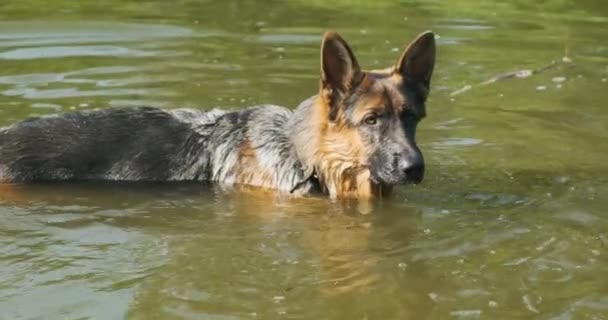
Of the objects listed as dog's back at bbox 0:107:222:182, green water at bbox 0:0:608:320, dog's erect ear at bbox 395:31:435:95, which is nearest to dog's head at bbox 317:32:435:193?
dog's erect ear at bbox 395:31:435:95

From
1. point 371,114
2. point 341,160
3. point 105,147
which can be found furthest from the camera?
point 105,147

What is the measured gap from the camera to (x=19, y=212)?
313 inches

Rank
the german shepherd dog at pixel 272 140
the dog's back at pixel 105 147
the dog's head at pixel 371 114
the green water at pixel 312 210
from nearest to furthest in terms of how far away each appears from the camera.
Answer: the green water at pixel 312 210, the dog's head at pixel 371 114, the german shepherd dog at pixel 272 140, the dog's back at pixel 105 147

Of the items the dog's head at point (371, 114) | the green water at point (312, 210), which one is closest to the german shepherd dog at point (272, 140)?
the dog's head at point (371, 114)

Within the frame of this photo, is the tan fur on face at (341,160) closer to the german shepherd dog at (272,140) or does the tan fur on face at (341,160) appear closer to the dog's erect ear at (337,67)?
the german shepherd dog at (272,140)

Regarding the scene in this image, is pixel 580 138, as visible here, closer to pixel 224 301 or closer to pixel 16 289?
pixel 224 301

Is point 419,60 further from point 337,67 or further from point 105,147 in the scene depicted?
point 105,147

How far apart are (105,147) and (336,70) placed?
6.45 ft

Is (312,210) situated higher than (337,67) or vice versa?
(337,67)

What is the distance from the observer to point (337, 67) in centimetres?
828

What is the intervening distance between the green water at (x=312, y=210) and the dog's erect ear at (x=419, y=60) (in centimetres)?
91

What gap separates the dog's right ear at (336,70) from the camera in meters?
8.14

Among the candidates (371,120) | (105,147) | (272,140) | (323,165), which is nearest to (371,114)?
(371,120)

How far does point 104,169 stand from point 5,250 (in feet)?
6.12
